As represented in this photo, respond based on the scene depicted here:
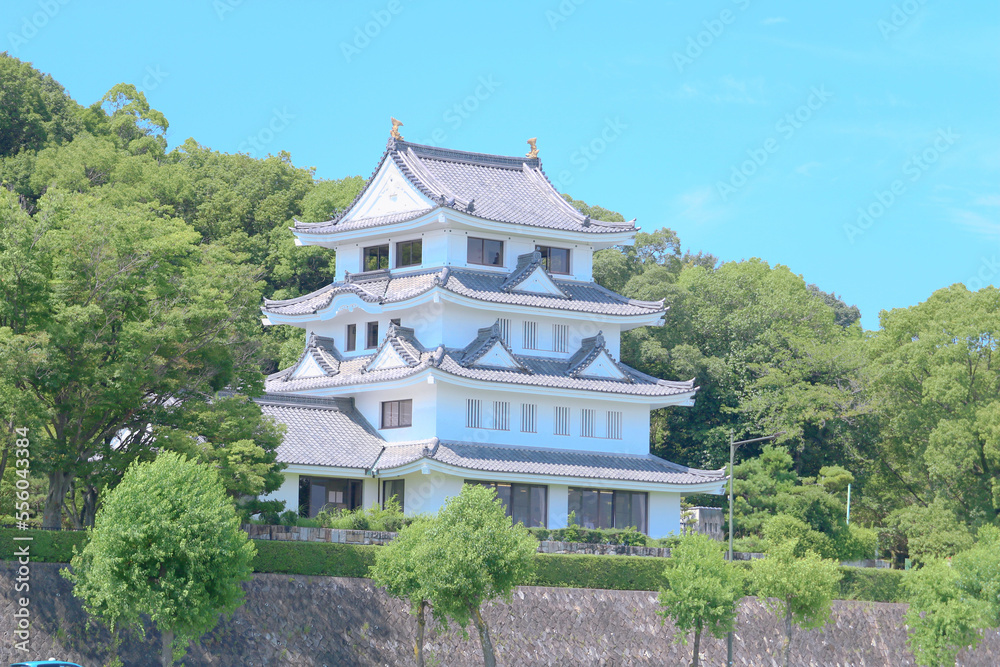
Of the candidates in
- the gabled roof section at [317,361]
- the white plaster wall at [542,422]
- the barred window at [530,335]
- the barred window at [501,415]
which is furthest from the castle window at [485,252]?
the gabled roof section at [317,361]

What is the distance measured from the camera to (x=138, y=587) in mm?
32500

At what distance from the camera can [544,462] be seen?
2082 inches

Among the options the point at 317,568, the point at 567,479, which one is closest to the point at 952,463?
the point at 567,479

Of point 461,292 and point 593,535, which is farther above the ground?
point 461,292

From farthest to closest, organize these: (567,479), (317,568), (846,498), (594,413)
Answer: (846,498) < (594,413) < (567,479) < (317,568)

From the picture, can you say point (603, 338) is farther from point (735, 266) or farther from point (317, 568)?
point (735, 266)

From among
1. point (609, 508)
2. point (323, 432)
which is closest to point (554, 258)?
point (609, 508)

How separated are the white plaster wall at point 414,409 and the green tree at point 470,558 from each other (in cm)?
1274

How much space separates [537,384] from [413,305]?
19.5ft

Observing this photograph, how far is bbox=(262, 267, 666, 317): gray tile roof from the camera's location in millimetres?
54688

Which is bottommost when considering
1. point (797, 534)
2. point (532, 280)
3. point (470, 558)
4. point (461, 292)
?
point (470, 558)

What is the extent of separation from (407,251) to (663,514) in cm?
1529

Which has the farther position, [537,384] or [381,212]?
[381,212]

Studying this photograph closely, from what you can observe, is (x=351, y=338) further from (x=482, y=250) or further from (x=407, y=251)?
(x=482, y=250)
